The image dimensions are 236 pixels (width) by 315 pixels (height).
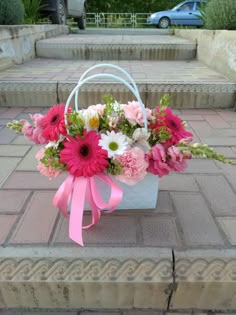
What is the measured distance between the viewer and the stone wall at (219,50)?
2672 mm

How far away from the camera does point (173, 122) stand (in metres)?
0.99

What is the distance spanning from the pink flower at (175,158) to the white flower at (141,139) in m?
0.07

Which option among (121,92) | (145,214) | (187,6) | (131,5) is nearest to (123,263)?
(145,214)

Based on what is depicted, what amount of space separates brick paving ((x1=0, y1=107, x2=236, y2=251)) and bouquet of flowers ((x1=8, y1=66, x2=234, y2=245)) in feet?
0.45

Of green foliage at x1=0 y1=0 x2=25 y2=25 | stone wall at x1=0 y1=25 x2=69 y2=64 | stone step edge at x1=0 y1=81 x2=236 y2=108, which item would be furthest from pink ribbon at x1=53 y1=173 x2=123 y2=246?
green foliage at x1=0 y1=0 x2=25 y2=25

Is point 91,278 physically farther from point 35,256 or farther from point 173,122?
point 173,122

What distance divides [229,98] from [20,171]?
170cm

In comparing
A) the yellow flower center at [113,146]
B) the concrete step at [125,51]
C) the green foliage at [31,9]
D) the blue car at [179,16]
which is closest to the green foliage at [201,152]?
the yellow flower center at [113,146]

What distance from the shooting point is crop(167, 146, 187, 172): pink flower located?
0.95 metres

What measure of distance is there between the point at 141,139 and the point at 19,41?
2.98 metres

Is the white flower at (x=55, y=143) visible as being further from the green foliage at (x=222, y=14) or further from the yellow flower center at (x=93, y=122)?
the green foliage at (x=222, y=14)

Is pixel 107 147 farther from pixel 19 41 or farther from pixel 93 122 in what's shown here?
pixel 19 41

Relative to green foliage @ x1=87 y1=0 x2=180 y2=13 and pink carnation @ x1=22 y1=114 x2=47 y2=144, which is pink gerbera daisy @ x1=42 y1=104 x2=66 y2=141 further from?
green foliage @ x1=87 y1=0 x2=180 y2=13

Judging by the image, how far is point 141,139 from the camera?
95 cm
